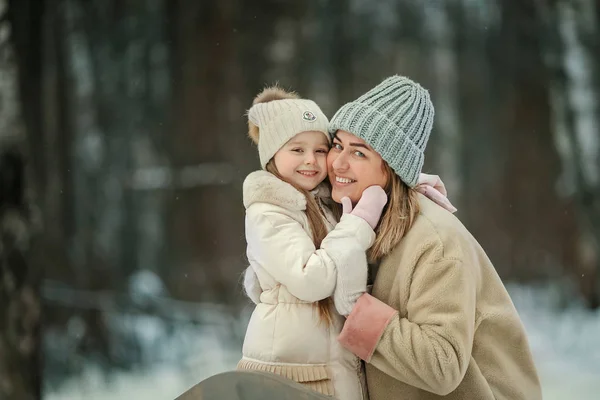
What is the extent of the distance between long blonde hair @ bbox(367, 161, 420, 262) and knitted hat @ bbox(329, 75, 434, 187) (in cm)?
3

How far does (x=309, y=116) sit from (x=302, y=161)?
5.0 inches

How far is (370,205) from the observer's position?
83.9 inches

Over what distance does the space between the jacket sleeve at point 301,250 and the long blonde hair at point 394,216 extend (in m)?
0.04

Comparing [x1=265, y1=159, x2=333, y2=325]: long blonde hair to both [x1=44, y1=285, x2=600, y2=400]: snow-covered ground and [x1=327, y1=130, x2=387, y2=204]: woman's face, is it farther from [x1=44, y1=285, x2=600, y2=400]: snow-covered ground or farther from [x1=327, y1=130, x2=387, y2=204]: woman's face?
[x1=44, y1=285, x2=600, y2=400]: snow-covered ground

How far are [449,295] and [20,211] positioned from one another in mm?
3189

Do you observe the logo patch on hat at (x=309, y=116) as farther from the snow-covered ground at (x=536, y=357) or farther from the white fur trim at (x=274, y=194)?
the snow-covered ground at (x=536, y=357)

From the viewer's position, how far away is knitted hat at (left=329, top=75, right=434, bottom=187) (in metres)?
2.14

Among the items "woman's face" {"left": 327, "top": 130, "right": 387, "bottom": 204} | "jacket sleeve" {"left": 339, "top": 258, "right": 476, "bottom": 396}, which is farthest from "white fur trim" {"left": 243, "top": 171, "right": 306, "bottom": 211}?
"jacket sleeve" {"left": 339, "top": 258, "right": 476, "bottom": 396}

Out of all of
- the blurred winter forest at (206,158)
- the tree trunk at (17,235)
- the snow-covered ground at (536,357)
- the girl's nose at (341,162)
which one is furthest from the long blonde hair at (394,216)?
the tree trunk at (17,235)

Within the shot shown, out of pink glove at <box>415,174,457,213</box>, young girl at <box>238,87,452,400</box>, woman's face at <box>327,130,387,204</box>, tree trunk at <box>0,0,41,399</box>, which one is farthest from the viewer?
tree trunk at <box>0,0,41,399</box>

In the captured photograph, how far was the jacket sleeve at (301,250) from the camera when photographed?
6.73 ft

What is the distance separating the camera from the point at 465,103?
434 centimetres

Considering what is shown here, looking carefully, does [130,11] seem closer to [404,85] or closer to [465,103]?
[465,103]

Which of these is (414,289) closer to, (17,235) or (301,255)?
(301,255)
